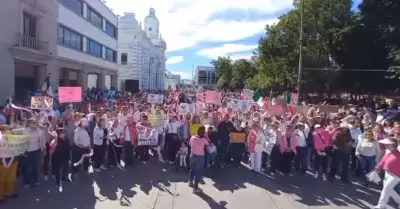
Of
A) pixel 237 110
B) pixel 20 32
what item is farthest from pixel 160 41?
pixel 237 110

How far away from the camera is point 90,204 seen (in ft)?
29.8

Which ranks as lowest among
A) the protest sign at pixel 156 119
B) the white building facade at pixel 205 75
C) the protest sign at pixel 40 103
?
the protest sign at pixel 156 119

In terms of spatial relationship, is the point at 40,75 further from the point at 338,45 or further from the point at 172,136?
the point at 338,45

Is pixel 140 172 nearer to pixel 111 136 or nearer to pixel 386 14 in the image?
pixel 111 136

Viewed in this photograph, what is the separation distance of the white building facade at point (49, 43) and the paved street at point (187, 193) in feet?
49.2

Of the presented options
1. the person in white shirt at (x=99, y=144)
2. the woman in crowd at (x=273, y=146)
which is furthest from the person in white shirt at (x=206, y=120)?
the person in white shirt at (x=99, y=144)

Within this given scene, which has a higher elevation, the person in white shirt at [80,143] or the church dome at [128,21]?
the church dome at [128,21]

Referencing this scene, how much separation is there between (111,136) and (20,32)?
15.0m

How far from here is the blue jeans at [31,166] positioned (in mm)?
10016

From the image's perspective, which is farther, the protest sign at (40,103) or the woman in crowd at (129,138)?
the protest sign at (40,103)

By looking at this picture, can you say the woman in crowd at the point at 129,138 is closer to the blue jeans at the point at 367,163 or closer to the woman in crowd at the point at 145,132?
the woman in crowd at the point at 145,132

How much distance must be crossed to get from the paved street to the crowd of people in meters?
0.46

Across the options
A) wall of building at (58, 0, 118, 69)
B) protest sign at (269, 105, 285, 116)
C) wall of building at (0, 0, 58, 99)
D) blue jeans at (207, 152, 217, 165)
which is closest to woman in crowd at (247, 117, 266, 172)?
blue jeans at (207, 152, 217, 165)

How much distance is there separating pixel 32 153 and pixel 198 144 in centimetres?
405
